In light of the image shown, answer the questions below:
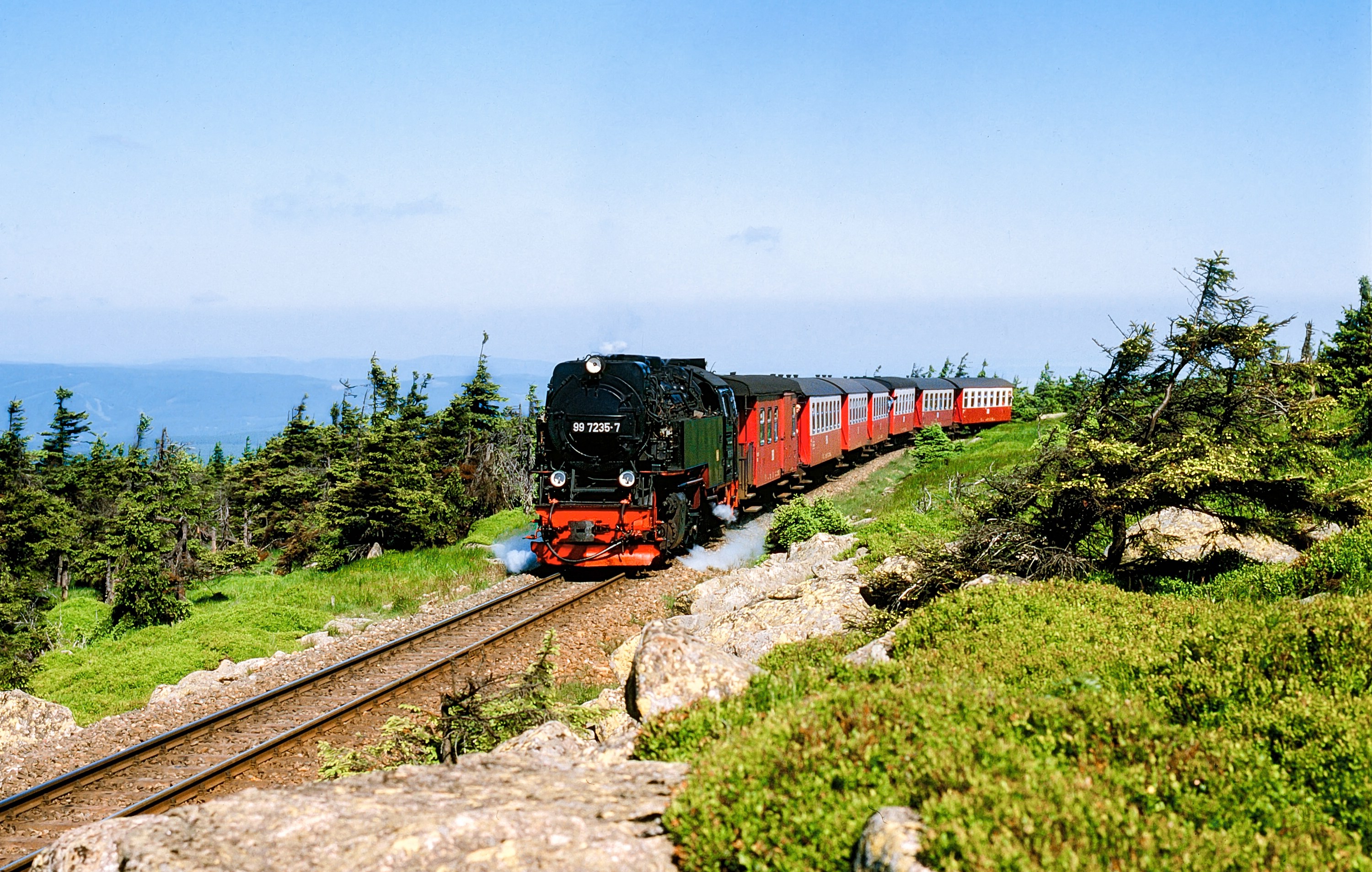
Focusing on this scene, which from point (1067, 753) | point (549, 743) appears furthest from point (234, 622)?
point (1067, 753)

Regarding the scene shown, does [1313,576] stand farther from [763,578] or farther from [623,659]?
[763,578]

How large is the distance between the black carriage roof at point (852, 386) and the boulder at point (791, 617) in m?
21.0

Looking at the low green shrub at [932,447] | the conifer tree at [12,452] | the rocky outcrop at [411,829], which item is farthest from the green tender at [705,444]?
the conifer tree at [12,452]

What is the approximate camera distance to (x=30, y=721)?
37.9 feet

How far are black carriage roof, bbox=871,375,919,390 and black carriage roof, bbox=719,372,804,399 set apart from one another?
45.9 feet

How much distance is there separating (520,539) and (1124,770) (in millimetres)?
21178

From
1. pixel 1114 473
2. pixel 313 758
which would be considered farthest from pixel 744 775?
pixel 1114 473

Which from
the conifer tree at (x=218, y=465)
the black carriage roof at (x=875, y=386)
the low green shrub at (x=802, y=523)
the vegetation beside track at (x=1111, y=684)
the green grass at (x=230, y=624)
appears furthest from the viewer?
the conifer tree at (x=218, y=465)

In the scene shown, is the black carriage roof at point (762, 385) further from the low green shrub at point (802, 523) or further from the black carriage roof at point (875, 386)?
the black carriage roof at point (875, 386)

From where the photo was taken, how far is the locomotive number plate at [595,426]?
1825 cm

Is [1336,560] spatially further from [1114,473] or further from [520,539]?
[520,539]

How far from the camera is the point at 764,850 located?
14.1 feet

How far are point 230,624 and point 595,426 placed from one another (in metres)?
7.84

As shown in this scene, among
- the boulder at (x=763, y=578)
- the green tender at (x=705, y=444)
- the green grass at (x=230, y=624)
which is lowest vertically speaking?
the green grass at (x=230, y=624)
